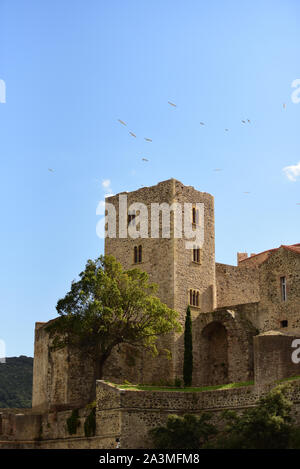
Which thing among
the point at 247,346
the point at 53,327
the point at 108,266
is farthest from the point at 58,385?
the point at 247,346

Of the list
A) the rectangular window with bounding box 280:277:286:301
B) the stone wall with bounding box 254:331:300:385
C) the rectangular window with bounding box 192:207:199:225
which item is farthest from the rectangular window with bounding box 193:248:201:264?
the stone wall with bounding box 254:331:300:385

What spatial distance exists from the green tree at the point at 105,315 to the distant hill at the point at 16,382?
93.7ft

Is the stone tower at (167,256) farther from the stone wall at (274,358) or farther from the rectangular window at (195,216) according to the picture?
the stone wall at (274,358)

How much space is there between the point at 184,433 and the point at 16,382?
42903mm

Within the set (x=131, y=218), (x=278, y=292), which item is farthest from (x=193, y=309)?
(x=131, y=218)

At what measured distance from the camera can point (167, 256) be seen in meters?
50.2

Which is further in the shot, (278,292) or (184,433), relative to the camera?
(278,292)

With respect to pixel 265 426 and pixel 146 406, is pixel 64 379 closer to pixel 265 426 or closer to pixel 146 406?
pixel 146 406

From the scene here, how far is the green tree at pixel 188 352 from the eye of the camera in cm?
4681

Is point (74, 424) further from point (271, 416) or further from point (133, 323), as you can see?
point (271, 416)

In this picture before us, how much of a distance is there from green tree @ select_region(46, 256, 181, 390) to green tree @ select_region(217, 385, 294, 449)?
10.5 metres

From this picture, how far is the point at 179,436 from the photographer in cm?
3703

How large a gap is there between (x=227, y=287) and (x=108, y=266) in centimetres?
1110

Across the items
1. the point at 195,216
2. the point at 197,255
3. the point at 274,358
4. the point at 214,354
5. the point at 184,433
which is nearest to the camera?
the point at 184,433
